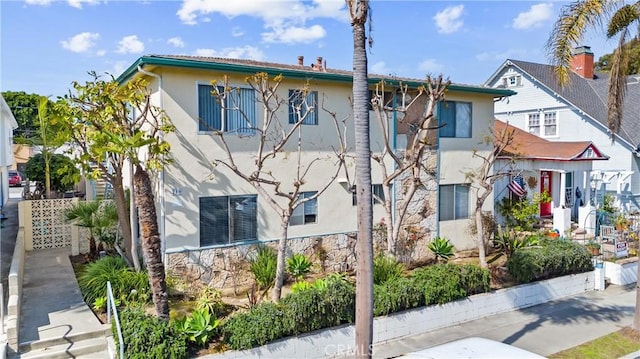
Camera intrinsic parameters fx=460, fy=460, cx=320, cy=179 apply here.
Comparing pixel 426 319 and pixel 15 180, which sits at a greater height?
pixel 15 180

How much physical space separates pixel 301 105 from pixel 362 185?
261 inches

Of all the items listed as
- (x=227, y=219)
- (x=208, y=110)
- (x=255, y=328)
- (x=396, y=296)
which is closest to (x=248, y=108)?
(x=208, y=110)

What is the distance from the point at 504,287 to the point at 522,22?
342 inches

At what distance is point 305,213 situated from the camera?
47.5 feet

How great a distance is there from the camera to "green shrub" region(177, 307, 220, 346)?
9.31 m

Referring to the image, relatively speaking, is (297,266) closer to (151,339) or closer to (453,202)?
(151,339)

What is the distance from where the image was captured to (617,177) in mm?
25188

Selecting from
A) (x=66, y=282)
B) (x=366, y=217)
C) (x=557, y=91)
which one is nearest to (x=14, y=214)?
(x=66, y=282)

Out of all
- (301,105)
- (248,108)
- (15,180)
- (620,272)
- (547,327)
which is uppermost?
(301,105)

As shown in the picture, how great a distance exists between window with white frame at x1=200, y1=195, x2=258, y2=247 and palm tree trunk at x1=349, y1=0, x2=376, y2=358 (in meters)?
6.27

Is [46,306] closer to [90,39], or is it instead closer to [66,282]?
[66,282]

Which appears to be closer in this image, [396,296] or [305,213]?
[396,296]

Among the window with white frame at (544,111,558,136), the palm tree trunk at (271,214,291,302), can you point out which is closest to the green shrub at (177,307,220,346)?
the palm tree trunk at (271,214,291,302)

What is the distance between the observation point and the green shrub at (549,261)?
1416cm
